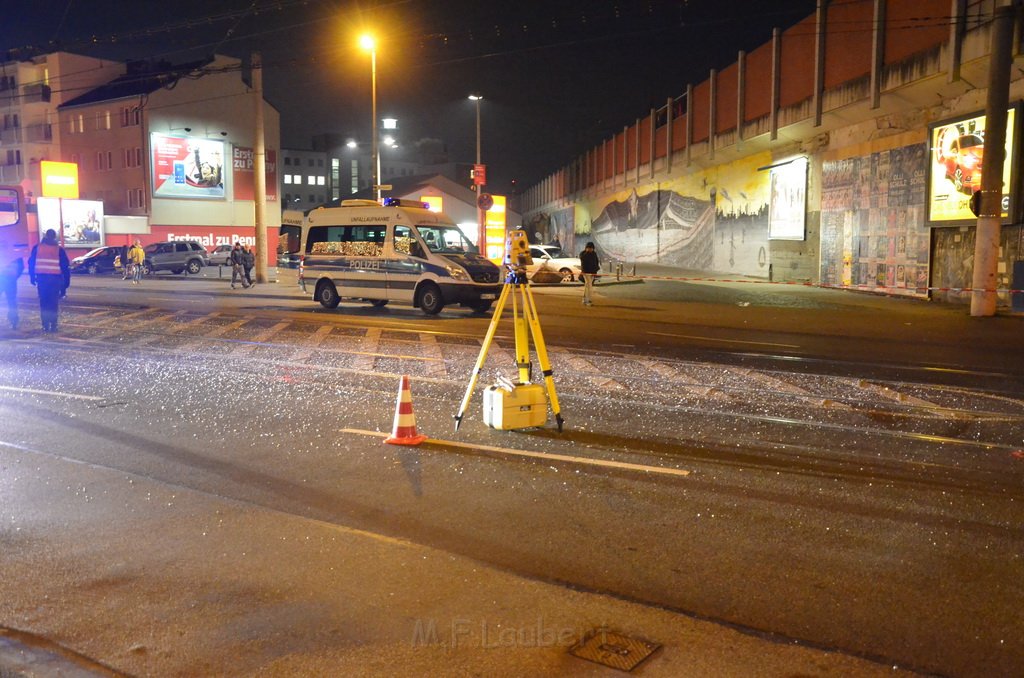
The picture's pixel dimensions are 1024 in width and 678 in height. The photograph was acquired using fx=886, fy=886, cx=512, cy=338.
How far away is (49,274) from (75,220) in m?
39.2

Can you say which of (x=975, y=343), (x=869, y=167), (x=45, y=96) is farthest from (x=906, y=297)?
(x=45, y=96)

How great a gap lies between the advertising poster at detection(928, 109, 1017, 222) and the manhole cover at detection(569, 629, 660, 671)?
19336mm

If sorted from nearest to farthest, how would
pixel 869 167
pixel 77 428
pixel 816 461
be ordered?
pixel 816 461 < pixel 77 428 < pixel 869 167

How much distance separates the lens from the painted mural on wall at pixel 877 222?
24.1 m

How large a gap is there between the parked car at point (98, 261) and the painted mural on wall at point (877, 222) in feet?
113

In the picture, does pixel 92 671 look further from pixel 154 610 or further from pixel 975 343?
pixel 975 343

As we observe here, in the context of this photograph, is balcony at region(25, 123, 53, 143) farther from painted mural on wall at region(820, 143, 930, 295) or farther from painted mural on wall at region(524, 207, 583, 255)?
painted mural on wall at region(820, 143, 930, 295)

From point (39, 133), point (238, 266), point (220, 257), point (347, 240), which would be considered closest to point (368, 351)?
point (347, 240)

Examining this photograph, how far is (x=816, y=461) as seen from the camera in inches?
289

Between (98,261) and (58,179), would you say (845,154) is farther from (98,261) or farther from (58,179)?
(58,179)

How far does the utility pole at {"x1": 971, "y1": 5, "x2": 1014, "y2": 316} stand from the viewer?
18.6 meters

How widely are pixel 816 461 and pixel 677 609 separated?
3314mm

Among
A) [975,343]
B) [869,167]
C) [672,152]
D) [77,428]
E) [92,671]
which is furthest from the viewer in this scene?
[672,152]

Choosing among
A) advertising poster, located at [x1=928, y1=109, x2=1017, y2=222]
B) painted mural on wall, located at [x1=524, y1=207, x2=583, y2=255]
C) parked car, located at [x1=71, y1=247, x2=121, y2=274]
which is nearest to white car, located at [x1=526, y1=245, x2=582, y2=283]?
advertising poster, located at [x1=928, y1=109, x2=1017, y2=222]
